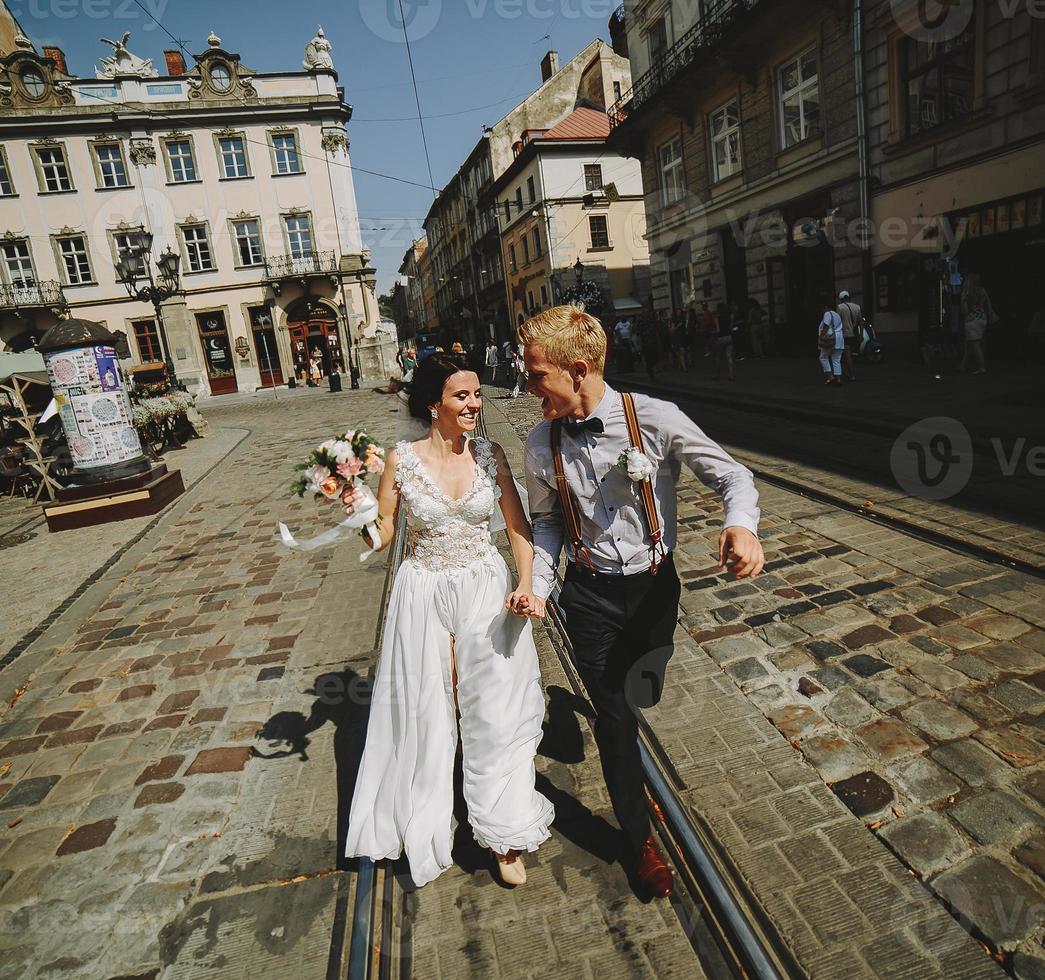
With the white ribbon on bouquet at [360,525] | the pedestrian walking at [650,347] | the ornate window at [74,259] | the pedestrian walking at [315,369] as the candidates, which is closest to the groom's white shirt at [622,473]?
the white ribbon on bouquet at [360,525]

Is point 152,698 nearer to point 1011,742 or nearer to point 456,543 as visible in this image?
point 456,543

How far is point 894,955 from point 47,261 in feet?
140

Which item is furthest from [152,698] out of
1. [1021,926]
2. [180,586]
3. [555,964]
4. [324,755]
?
[1021,926]

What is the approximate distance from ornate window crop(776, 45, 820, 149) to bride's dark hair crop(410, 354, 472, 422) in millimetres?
18575

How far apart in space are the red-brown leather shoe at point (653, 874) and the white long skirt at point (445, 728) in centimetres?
43

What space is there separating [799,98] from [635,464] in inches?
792

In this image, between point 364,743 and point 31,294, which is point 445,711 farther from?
point 31,294

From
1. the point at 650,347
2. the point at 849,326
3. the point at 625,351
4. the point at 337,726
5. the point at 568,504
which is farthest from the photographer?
the point at 625,351

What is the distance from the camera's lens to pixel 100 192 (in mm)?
33781

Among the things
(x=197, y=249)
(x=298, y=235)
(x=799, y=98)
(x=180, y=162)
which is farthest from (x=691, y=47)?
(x=180, y=162)

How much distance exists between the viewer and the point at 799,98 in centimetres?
1797

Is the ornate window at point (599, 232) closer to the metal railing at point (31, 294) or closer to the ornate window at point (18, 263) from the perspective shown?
the metal railing at point (31, 294)

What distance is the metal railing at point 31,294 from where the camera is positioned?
33.1m

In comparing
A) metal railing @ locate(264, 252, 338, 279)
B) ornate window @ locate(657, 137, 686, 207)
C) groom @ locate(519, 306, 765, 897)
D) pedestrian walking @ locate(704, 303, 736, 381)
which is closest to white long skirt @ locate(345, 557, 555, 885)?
groom @ locate(519, 306, 765, 897)
